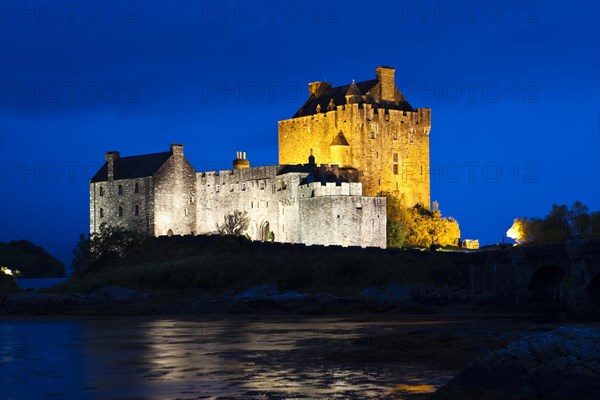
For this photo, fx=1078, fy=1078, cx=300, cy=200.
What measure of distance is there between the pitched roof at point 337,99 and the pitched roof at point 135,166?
13774mm

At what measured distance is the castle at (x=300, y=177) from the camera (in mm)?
75875

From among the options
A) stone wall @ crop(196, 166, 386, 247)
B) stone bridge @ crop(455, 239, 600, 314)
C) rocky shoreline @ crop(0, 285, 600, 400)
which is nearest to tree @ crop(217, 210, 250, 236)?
stone wall @ crop(196, 166, 386, 247)

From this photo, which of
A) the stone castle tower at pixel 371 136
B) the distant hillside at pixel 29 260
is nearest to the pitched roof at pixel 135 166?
the stone castle tower at pixel 371 136

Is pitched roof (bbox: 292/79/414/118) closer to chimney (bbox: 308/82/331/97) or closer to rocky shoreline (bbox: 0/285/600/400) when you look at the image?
chimney (bbox: 308/82/331/97)

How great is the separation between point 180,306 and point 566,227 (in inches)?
1218

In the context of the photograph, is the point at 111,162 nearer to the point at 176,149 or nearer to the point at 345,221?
the point at 176,149

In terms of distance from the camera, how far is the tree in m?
78.9

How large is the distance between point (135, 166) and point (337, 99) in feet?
57.9

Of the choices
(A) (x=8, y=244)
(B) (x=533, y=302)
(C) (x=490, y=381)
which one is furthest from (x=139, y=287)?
(A) (x=8, y=244)

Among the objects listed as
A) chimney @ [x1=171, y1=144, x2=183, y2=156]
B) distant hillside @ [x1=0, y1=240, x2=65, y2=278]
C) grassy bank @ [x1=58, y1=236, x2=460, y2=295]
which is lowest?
grassy bank @ [x1=58, y1=236, x2=460, y2=295]

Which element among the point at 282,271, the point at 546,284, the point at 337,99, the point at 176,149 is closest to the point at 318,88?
the point at 337,99

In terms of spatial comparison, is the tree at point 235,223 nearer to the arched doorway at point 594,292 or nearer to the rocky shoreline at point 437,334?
the rocky shoreline at point 437,334

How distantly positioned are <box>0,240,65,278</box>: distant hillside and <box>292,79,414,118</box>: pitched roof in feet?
139

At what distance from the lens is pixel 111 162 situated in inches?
3398
